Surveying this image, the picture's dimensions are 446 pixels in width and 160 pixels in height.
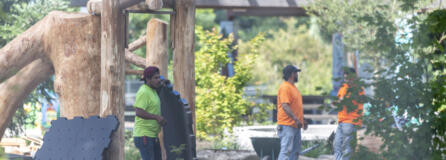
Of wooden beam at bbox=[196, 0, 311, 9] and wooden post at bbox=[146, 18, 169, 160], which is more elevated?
wooden beam at bbox=[196, 0, 311, 9]

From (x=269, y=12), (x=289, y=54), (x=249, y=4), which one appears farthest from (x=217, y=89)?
(x=289, y=54)

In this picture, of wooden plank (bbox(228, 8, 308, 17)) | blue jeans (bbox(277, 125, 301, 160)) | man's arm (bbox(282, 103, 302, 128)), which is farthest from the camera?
wooden plank (bbox(228, 8, 308, 17))

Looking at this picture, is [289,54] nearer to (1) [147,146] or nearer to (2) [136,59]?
(2) [136,59]

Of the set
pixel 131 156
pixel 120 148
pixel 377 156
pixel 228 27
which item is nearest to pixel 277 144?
pixel 131 156

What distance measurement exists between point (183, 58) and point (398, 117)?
377 centimetres

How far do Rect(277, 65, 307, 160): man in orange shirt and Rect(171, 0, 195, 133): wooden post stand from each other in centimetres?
122

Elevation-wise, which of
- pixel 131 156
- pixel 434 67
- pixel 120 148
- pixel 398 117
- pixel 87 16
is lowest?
pixel 131 156

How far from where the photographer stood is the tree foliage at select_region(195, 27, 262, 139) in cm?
1209

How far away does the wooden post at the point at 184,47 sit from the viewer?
27.3ft

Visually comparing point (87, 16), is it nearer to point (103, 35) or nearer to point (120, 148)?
point (103, 35)

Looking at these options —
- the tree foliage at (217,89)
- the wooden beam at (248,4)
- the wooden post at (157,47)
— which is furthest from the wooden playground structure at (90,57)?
the wooden beam at (248,4)

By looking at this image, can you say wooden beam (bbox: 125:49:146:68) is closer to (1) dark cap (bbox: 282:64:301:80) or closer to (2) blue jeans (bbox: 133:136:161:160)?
(1) dark cap (bbox: 282:64:301:80)

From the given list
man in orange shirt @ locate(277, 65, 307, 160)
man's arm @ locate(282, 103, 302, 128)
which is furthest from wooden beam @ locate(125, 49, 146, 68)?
man's arm @ locate(282, 103, 302, 128)

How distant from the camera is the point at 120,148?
716 centimetres
